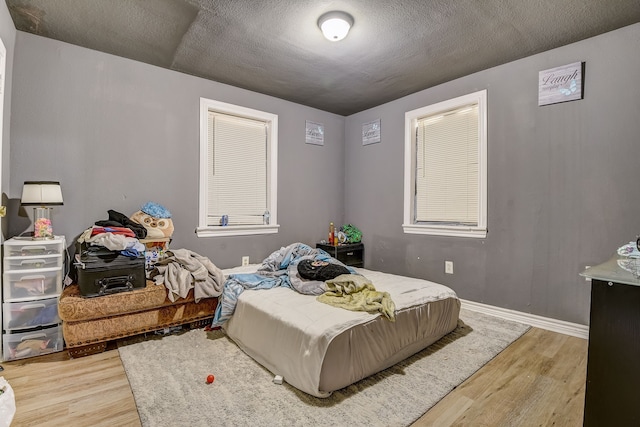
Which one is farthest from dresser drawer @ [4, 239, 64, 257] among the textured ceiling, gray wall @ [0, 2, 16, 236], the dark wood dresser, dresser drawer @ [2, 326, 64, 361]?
the dark wood dresser

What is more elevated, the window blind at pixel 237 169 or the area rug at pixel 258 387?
the window blind at pixel 237 169

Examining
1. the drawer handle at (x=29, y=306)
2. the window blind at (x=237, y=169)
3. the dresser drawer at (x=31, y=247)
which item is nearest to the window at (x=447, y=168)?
the window blind at (x=237, y=169)

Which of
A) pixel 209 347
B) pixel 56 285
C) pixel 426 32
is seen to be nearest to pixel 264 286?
pixel 209 347

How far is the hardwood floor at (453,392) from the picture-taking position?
1.62 meters

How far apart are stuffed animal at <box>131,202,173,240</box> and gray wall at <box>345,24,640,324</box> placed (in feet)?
9.28

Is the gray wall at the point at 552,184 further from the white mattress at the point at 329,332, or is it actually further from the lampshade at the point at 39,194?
the lampshade at the point at 39,194

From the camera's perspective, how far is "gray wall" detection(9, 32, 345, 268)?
255 centimetres

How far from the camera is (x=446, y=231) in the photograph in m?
3.51

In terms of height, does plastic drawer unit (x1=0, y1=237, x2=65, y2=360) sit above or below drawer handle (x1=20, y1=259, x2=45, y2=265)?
below

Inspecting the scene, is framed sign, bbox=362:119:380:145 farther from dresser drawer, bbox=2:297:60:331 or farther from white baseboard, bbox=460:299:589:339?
dresser drawer, bbox=2:297:60:331

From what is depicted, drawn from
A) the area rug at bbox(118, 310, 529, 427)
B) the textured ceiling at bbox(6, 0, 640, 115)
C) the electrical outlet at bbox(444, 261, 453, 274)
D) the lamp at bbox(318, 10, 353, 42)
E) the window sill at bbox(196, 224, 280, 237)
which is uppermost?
the textured ceiling at bbox(6, 0, 640, 115)

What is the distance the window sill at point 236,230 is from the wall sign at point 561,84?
313 centimetres

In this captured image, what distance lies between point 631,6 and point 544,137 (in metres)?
1.01

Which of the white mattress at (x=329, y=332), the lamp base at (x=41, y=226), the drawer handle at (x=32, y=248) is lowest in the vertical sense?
the white mattress at (x=329, y=332)
